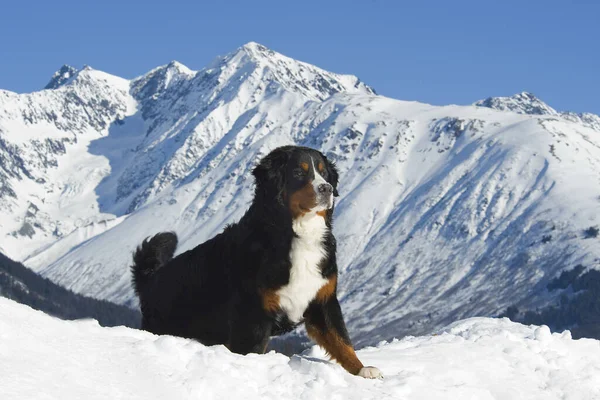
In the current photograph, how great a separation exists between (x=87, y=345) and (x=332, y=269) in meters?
3.53

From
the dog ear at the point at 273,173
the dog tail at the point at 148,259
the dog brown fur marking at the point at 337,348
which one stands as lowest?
the dog brown fur marking at the point at 337,348

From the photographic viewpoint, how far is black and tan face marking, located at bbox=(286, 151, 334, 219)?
1107cm

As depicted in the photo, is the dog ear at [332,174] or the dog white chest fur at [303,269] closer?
the dog white chest fur at [303,269]

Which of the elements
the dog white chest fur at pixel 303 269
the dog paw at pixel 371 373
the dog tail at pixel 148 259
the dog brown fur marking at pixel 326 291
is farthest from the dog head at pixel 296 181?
the dog tail at pixel 148 259

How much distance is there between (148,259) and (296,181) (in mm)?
3721

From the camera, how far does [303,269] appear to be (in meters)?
11.1

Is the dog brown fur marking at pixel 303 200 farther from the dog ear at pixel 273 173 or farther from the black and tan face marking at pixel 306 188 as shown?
the dog ear at pixel 273 173

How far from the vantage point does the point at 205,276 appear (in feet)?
39.5

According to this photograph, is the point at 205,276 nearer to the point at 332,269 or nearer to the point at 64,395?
the point at 332,269

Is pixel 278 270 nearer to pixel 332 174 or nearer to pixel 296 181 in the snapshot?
pixel 296 181

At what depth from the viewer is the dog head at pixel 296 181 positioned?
1110cm

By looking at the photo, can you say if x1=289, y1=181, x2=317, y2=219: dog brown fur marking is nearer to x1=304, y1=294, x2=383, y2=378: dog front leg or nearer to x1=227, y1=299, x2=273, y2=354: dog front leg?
x1=304, y1=294, x2=383, y2=378: dog front leg

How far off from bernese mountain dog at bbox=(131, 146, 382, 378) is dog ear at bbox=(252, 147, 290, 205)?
1 cm

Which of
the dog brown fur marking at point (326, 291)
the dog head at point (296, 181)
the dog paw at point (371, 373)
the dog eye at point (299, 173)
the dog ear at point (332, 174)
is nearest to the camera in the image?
the dog paw at point (371, 373)
